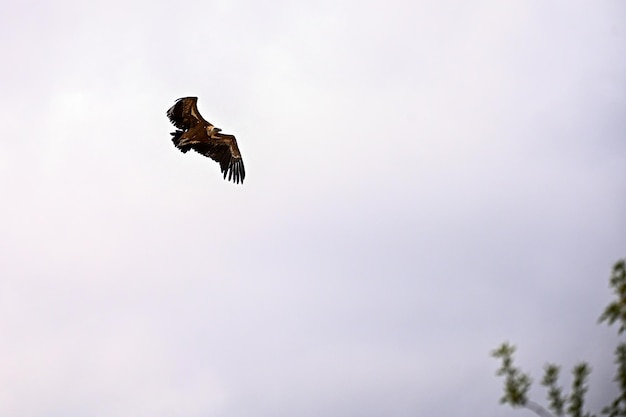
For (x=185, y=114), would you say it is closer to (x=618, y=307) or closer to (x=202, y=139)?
(x=202, y=139)

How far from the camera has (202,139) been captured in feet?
128

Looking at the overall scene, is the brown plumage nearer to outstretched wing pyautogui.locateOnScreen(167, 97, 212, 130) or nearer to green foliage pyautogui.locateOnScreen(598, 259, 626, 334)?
outstretched wing pyautogui.locateOnScreen(167, 97, 212, 130)

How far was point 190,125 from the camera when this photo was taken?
38406mm

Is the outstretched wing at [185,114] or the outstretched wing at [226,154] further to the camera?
the outstretched wing at [226,154]

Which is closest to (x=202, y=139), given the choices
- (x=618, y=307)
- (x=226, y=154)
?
(x=226, y=154)

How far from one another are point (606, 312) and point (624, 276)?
3.24ft

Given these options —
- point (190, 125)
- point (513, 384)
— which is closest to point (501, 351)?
point (513, 384)

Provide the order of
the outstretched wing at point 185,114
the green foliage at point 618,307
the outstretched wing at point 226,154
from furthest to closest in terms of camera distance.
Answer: the outstretched wing at point 226,154, the outstretched wing at point 185,114, the green foliage at point 618,307

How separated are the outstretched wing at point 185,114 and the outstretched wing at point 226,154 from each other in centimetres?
126

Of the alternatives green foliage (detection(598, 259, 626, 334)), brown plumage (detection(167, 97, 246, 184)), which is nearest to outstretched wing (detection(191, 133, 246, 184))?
brown plumage (detection(167, 97, 246, 184))

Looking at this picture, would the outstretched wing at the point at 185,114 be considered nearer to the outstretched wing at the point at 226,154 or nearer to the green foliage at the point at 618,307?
the outstretched wing at the point at 226,154

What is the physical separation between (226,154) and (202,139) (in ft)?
4.41

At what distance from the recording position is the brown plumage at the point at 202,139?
125ft

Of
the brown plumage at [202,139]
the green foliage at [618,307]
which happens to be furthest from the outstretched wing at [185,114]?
the green foliage at [618,307]
